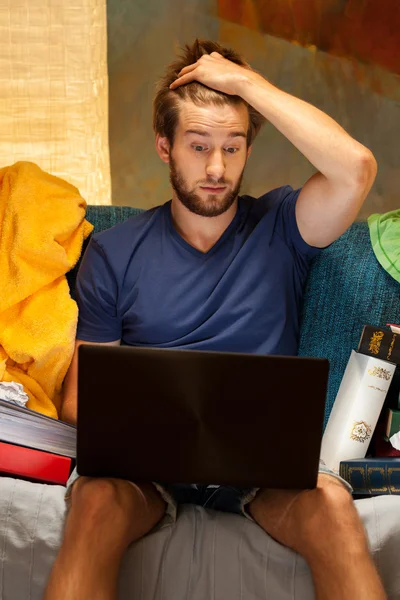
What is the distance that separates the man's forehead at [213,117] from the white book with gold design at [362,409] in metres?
0.59

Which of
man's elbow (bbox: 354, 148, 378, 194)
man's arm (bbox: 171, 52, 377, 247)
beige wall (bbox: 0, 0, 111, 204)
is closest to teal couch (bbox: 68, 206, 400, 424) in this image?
man's arm (bbox: 171, 52, 377, 247)

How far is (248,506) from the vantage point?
4.80ft

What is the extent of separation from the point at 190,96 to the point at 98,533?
99 cm

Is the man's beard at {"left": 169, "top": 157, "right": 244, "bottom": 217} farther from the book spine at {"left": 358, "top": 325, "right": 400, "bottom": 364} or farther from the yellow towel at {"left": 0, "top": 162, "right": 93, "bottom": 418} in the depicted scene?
the book spine at {"left": 358, "top": 325, "right": 400, "bottom": 364}

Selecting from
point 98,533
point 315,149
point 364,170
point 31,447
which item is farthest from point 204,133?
point 98,533

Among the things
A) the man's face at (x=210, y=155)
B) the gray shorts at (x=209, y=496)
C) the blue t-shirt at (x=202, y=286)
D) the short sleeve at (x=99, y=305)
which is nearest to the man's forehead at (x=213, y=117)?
the man's face at (x=210, y=155)

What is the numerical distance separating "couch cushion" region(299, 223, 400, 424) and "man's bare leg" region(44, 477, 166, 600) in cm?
61

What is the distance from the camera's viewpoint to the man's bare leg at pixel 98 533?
4.02ft

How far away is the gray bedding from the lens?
4.48 ft

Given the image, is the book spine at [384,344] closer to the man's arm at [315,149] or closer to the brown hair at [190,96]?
the man's arm at [315,149]

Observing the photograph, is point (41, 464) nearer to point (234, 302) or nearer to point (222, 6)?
point (234, 302)

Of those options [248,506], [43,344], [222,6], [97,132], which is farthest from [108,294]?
[222,6]

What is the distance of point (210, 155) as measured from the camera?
5.67 ft

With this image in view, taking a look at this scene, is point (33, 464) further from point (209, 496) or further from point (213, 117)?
point (213, 117)
